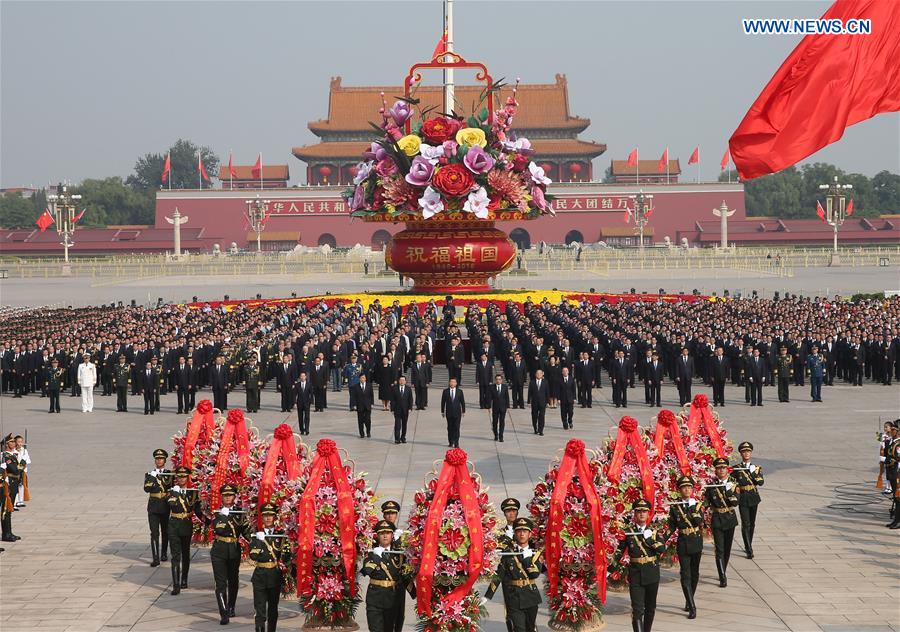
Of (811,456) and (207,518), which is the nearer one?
(207,518)

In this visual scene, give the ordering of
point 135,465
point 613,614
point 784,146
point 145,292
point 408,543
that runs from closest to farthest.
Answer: point 408,543 < point 613,614 < point 784,146 < point 135,465 < point 145,292

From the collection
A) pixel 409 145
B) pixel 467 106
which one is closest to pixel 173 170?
pixel 467 106

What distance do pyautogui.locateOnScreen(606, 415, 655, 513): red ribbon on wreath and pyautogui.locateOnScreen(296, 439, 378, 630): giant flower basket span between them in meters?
2.00

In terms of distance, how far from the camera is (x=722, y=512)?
10.1 m

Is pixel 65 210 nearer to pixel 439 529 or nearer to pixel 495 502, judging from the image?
pixel 495 502

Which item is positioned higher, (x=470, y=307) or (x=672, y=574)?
(x=470, y=307)

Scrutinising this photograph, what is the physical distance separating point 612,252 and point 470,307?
148ft

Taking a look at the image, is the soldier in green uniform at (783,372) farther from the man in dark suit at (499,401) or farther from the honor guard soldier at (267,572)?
the honor guard soldier at (267,572)

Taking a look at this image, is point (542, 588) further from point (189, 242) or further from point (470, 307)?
point (189, 242)

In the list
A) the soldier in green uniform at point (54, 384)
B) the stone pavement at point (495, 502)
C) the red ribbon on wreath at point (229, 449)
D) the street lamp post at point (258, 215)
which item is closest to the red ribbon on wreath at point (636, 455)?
the stone pavement at point (495, 502)

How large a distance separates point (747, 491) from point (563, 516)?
2.56 m

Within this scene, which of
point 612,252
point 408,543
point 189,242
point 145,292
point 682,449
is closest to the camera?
point 408,543

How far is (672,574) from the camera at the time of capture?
10.5 m

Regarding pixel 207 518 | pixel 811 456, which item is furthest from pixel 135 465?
pixel 811 456
